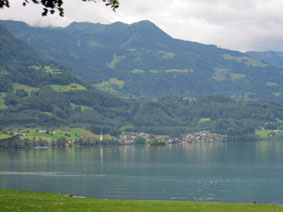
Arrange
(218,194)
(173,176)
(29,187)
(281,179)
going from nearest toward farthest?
(218,194)
(29,187)
(281,179)
(173,176)

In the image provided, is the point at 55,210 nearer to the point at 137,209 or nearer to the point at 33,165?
the point at 137,209

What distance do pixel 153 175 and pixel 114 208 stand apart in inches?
2976

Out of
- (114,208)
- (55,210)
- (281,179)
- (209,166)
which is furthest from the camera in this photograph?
(209,166)

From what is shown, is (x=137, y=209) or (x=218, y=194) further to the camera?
(x=218, y=194)

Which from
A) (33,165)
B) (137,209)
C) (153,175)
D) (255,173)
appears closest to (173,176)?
(153,175)

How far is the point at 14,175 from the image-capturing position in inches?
4171

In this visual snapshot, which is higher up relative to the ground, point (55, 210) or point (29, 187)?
point (55, 210)

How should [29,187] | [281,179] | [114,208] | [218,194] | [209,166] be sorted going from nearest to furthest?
1. [114,208]
2. [218,194]
3. [29,187]
4. [281,179]
5. [209,166]

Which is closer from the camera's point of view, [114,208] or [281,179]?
[114,208]

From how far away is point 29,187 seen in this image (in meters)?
85.3

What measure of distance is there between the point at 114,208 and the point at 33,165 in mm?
102609

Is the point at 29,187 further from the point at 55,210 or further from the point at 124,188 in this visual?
the point at 55,210

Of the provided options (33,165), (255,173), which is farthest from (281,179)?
(33,165)

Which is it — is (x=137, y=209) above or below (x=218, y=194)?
above
